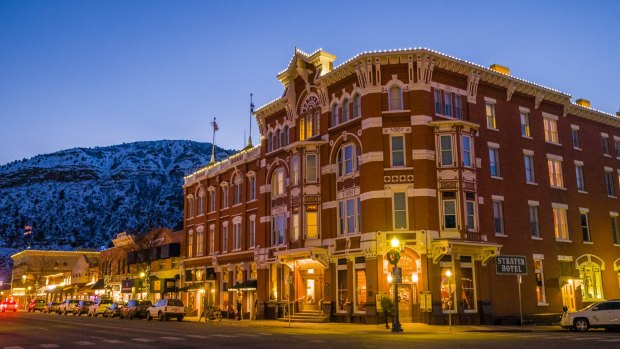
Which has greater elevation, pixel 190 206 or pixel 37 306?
pixel 190 206

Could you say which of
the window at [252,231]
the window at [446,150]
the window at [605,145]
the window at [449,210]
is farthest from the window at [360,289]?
the window at [605,145]

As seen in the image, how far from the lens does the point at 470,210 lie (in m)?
36.7

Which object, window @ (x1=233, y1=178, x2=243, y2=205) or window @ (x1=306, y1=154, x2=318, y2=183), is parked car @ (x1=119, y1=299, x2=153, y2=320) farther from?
window @ (x1=306, y1=154, x2=318, y2=183)

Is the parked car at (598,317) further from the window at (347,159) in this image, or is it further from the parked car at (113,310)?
the parked car at (113,310)

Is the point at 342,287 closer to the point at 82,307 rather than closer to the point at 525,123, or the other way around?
the point at 525,123

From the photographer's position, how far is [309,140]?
41.7 metres

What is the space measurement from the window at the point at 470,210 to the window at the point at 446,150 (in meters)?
2.28

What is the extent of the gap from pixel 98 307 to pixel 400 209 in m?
37.2

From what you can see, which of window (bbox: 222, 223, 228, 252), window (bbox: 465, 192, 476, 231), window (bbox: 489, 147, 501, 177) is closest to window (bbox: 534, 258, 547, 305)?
window (bbox: 489, 147, 501, 177)

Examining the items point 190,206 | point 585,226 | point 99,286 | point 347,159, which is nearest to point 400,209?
point 347,159

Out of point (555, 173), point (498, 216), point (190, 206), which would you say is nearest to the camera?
point (498, 216)

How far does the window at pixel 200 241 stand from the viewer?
5794 cm

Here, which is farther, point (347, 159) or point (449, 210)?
point (347, 159)

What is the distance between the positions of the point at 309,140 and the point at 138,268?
3481cm
